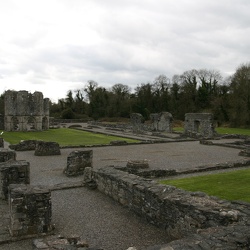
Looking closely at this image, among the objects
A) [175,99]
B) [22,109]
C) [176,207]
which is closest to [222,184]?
[176,207]

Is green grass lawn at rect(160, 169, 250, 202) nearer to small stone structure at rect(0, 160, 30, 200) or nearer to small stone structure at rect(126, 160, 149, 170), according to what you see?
small stone structure at rect(126, 160, 149, 170)

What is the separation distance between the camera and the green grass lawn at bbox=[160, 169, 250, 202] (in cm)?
1004

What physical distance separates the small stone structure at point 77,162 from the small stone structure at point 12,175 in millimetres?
3250

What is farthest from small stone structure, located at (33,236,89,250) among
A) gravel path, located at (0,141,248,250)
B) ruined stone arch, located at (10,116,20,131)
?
ruined stone arch, located at (10,116,20,131)

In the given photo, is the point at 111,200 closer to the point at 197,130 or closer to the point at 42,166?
the point at 42,166

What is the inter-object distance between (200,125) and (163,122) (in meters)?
7.01

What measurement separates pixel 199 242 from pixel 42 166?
41.2ft

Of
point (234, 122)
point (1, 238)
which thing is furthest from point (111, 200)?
point (234, 122)

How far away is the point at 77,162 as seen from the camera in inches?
575

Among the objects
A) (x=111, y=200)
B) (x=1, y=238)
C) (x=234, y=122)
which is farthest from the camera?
(x=234, y=122)

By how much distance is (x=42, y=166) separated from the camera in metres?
16.4

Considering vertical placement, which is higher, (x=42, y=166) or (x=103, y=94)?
(x=103, y=94)

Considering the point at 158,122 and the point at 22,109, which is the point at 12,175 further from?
the point at 158,122

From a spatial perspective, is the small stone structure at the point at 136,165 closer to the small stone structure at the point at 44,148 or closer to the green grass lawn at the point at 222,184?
the green grass lawn at the point at 222,184
